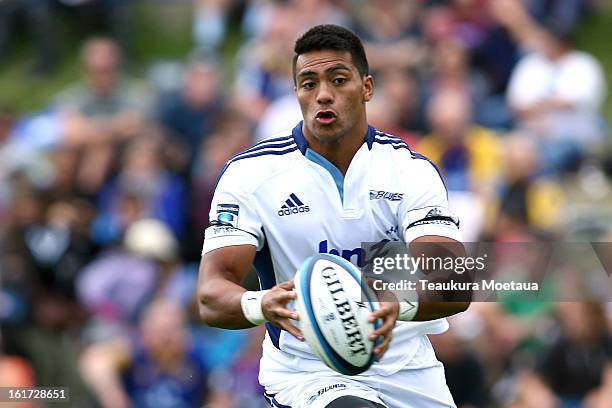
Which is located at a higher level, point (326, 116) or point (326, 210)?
point (326, 116)

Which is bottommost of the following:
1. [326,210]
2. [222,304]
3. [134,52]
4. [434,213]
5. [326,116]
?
[222,304]

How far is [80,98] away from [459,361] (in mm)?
6080

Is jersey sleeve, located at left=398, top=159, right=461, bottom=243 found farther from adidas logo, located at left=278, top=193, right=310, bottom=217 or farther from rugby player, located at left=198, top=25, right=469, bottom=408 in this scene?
adidas logo, located at left=278, top=193, right=310, bottom=217

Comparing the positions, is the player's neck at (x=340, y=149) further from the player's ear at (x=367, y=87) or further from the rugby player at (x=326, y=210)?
the player's ear at (x=367, y=87)

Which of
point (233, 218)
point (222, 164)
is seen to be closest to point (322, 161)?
point (233, 218)

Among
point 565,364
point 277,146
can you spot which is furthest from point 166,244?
point 277,146

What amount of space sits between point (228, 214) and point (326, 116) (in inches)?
26.2

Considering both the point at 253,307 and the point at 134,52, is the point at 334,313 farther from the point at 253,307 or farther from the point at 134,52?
the point at 134,52

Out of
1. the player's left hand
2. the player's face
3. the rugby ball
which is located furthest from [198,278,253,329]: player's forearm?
the player's face

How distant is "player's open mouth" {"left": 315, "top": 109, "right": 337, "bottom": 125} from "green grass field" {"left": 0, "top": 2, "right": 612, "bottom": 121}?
9.11 metres

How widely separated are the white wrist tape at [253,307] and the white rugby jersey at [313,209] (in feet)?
1.61

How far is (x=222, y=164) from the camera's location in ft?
41.3

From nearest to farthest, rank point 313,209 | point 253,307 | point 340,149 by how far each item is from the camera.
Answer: point 253,307
point 313,209
point 340,149

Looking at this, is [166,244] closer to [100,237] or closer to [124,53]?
[100,237]
